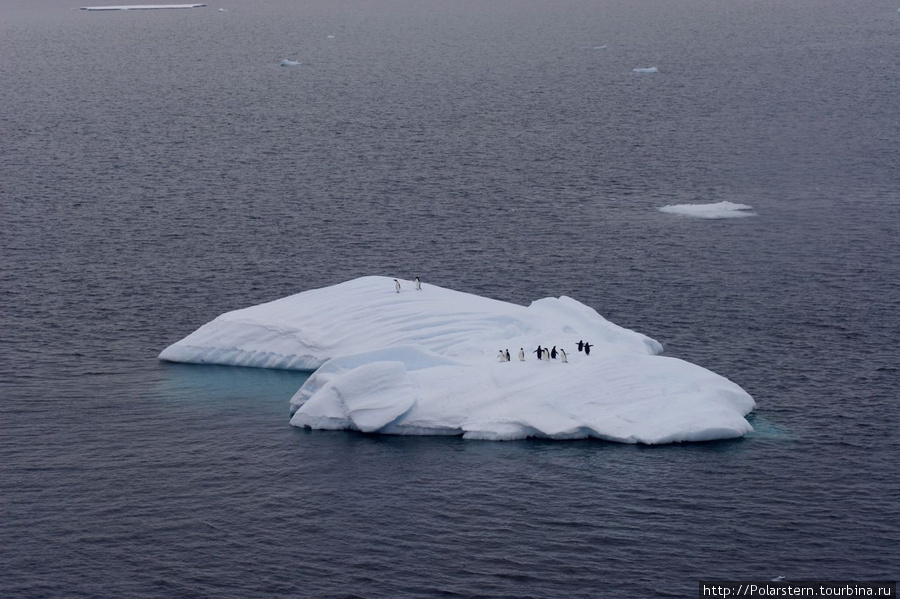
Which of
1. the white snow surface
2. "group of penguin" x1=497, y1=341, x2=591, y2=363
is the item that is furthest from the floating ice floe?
"group of penguin" x1=497, y1=341, x2=591, y2=363

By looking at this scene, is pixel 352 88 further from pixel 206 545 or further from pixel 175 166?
pixel 206 545

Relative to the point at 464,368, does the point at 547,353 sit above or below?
above

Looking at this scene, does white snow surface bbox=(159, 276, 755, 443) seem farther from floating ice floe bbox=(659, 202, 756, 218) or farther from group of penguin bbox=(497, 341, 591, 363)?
floating ice floe bbox=(659, 202, 756, 218)

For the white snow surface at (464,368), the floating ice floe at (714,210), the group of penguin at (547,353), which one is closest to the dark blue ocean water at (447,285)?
the white snow surface at (464,368)

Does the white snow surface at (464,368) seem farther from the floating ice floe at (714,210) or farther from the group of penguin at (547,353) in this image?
the floating ice floe at (714,210)

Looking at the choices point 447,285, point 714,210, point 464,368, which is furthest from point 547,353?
point 714,210

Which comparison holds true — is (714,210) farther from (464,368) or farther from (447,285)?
(464,368)


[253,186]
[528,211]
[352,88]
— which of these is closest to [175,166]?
[253,186]
